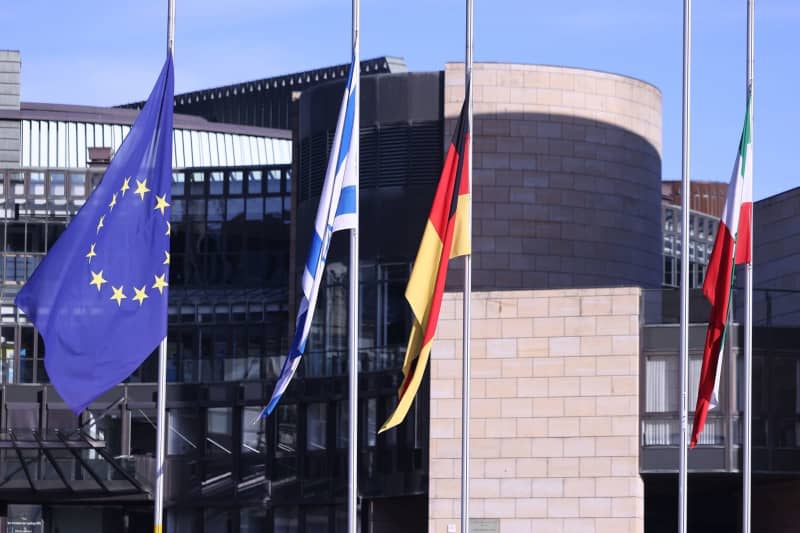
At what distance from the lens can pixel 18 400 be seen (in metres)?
68.8

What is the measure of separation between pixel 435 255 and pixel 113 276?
23.3 ft

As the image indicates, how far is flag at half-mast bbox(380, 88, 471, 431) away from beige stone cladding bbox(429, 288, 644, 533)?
1392cm

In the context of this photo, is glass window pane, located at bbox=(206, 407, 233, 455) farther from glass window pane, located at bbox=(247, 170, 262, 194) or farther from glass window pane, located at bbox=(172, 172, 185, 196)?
glass window pane, located at bbox=(172, 172, 185, 196)

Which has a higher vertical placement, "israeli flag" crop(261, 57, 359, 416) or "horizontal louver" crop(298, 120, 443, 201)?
"horizontal louver" crop(298, 120, 443, 201)

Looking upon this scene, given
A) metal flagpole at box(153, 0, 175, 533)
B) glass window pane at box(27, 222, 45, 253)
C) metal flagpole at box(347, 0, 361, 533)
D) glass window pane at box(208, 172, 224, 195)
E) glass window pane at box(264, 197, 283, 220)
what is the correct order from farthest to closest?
glass window pane at box(27, 222, 45, 253)
glass window pane at box(208, 172, 224, 195)
glass window pane at box(264, 197, 283, 220)
metal flagpole at box(347, 0, 361, 533)
metal flagpole at box(153, 0, 175, 533)

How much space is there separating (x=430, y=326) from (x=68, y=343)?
7.58m

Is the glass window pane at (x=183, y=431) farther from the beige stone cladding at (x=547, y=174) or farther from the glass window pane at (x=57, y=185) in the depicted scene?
the beige stone cladding at (x=547, y=174)

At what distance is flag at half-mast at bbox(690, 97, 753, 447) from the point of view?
4022 centimetres

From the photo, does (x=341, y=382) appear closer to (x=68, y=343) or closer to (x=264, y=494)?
(x=264, y=494)

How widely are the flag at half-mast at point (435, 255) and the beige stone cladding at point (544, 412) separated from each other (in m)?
13.9

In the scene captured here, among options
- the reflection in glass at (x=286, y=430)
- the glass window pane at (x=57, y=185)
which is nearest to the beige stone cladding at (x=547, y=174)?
the reflection in glass at (x=286, y=430)

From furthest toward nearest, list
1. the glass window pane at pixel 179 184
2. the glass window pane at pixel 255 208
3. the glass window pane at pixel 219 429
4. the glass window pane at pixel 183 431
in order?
1. the glass window pane at pixel 179 184
2. the glass window pane at pixel 255 208
3. the glass window pane at pixel 183 431
4. the glass window pane at pixel 219 429

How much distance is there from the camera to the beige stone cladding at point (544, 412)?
51.0m

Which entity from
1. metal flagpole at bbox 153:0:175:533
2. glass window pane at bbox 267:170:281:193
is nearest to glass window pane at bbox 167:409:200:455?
glass window pane at bbox 267:170:281:193
